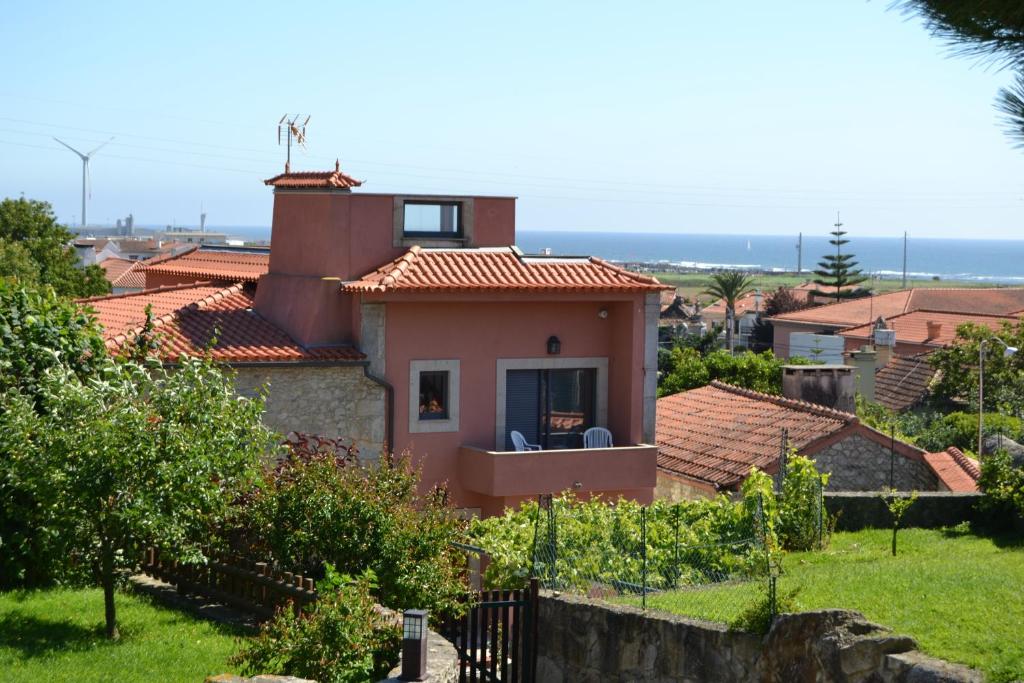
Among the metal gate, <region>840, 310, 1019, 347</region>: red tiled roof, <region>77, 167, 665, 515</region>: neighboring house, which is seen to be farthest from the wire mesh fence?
<region>840, 310, 1019, 347</region>: red tiled roof

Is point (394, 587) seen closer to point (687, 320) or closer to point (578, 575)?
point (578, 575)

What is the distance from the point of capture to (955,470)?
22.9 meters

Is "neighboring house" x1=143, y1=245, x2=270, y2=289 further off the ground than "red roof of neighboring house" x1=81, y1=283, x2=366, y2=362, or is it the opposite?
"neighboring house" x1=143, y1=245, x2=270, y2=289

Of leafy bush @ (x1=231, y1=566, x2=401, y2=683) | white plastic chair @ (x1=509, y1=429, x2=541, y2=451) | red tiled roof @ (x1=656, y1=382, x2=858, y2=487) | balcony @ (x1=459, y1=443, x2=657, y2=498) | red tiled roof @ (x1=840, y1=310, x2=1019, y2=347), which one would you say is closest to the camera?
leafy bush @ (x1=231, y1=566, x2=401, y2=683)

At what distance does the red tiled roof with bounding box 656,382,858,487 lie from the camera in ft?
74.4

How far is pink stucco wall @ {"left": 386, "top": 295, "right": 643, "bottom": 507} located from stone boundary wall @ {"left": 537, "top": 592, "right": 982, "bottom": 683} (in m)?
7.54

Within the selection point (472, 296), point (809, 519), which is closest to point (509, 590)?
point (809, 519)

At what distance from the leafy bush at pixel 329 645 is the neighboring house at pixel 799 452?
11088 millimetres

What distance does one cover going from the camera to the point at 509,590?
51.0 ft

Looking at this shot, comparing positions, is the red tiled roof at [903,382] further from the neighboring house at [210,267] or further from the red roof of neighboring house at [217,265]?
the red roof of neighboring house at [217,265]

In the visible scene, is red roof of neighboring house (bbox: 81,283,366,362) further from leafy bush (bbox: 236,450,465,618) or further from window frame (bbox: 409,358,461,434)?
leafy bush (bbox: 236,450,465,618)

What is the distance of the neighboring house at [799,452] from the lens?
22531mm

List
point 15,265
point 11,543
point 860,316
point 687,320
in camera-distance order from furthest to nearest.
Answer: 1. point 687,320
2. point 860,316
3. point 15,265
4. point 11,543

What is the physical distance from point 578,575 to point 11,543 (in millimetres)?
6517
